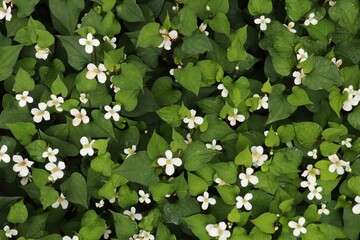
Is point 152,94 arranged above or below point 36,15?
below

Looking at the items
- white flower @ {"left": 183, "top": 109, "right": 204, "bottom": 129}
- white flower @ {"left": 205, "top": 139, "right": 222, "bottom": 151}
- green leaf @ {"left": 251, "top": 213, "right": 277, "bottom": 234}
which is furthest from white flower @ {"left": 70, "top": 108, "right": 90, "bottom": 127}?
green leaf @ {"left": 251, "top": 213, "right": 277, "bottom": 234}

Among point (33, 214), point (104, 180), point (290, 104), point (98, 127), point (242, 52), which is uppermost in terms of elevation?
point (242, 52)

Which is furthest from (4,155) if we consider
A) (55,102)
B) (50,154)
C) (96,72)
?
(96,72)

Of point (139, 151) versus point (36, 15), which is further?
point (36, 15)

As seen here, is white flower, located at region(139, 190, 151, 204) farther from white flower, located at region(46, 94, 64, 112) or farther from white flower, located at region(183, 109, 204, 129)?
white flower, located at region(46, 94, 64, 112)

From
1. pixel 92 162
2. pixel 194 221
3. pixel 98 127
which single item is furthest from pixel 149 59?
pixel 194 221

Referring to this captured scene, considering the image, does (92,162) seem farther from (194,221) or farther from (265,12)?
(265,12)

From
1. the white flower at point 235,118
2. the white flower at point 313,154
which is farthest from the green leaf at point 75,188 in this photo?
the white flower at point 313,154

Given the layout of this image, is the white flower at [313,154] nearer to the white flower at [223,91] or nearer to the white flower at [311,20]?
the white flower at [223,91]
